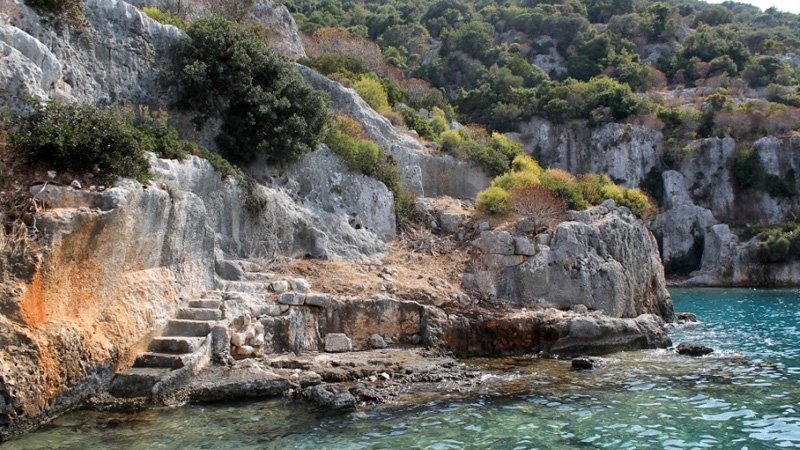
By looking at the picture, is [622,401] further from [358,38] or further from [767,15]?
[767,15]

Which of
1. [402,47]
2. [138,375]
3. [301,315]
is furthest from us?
[402,47]

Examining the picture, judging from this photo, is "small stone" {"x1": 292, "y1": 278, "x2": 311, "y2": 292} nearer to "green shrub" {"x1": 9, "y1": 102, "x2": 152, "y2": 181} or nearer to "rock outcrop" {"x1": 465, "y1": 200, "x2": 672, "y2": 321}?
"green shrub" {"x1": 9, "y1": 102, "x2": 152, "y2": 181}

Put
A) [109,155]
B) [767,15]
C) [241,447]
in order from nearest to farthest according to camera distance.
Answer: [241,447], [109,155], [767,15]

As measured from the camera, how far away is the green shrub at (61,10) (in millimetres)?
13476

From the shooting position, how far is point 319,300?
13570 mm

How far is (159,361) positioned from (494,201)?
40.9ft

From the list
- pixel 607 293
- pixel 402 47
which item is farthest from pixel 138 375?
pixel 402 47

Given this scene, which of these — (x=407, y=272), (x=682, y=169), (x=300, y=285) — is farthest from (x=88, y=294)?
(x=682, y=169)

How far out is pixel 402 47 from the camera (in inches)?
2534

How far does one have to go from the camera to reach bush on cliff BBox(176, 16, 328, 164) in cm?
1644

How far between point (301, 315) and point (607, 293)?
1006 cm

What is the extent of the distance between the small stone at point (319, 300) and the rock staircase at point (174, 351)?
2.04m

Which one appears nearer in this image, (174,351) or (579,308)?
(174,351)

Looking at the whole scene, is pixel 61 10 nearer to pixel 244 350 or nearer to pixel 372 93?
pixel 244 350
